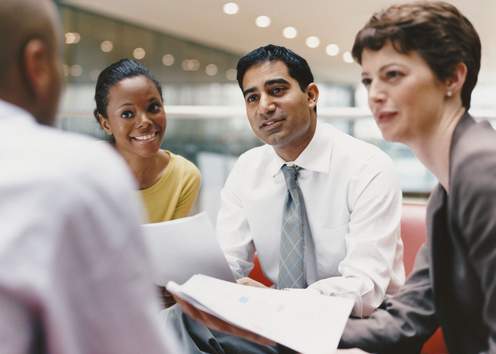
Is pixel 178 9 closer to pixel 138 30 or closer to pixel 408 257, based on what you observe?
pixel 138 30

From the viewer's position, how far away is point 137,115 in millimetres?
1987

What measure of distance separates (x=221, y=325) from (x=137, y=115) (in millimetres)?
948

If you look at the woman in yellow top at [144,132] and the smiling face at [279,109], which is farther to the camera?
the woman in yellow top at [144,132]

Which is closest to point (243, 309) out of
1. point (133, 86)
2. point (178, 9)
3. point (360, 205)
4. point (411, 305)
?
point (411, 305)

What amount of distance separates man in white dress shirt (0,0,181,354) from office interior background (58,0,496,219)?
6404mm

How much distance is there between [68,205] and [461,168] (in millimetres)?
676

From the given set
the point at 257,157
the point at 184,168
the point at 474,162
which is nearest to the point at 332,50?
the point at 184,168

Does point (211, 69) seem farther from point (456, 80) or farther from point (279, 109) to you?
point (456, 80)

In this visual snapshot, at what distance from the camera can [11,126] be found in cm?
66

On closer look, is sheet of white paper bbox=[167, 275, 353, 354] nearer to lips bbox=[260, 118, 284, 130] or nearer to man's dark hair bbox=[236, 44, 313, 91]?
lips bbox=[260, 118, 284, 130]

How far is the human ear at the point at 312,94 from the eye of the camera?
1.95 metres

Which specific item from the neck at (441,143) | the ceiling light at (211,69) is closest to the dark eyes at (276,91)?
the neck at (441,143)

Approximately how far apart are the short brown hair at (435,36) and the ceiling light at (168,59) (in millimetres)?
10433

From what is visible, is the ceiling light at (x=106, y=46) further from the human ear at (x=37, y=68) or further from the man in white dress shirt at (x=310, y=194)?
the human ear at (x=37, y=68)
